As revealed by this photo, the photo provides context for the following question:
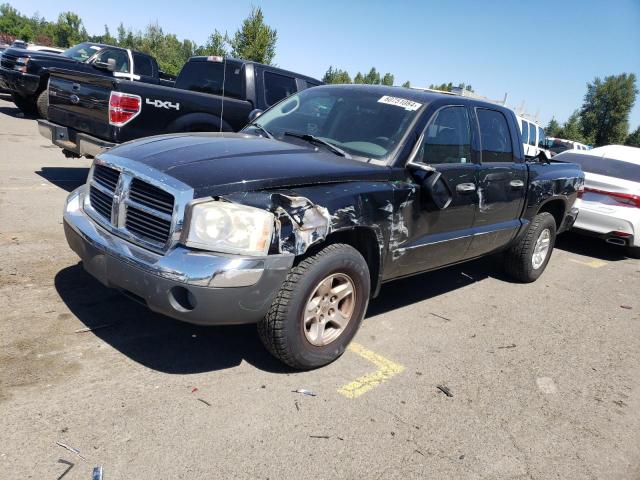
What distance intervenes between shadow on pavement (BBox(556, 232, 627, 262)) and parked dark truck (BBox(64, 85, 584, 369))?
14.0 feet

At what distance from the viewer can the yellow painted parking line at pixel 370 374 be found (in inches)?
129

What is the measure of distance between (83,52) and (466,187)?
1138 cm

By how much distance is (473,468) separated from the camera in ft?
8.96

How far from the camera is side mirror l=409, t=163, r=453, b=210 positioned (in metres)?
3.79

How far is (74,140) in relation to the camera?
644cm

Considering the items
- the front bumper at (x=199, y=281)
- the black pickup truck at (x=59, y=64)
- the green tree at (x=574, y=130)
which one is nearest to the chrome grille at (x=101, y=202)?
the front bumper at (x=199, y=281)

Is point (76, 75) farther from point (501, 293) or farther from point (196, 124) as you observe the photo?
point (501, 293)

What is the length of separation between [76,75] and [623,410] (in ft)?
21.2

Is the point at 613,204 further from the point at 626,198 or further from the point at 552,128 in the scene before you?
the point at 552,128

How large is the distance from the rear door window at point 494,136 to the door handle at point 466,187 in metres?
0.39

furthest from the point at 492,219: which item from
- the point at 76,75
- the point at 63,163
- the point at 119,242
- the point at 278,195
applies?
the point at 63,163

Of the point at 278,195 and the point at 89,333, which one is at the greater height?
the point at 278,195

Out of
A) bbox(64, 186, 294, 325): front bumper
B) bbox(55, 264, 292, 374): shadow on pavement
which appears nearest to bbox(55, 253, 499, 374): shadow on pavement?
bbox(55, 264, 292, 374): shadow on pavement

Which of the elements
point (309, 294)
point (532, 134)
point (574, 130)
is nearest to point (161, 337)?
point (309, 294)
